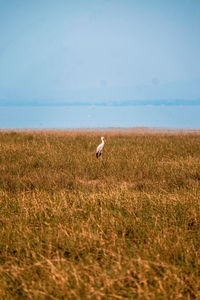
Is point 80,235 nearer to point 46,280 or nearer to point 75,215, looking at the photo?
point 46,280

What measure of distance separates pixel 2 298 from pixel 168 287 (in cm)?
160

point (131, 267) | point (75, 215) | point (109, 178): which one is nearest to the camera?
point (131, 267)

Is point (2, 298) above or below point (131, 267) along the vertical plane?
below

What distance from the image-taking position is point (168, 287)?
2926mm

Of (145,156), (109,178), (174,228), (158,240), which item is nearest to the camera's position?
(158,240)

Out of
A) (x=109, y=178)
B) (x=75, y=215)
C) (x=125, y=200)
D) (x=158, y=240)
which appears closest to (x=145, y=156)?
(x=109, y=178)

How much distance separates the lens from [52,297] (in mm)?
2658

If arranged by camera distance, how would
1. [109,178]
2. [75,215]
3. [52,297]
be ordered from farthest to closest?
1. [109,178]
2. [75,215]
3. [52,297]

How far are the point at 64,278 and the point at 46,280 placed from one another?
1.12ft

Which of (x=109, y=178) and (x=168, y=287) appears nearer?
(x=168, y=287)

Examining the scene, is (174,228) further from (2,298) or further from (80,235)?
(2,298)

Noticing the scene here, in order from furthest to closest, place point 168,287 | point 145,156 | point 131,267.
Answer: point 145,156 < point 131,267 < point 168,287

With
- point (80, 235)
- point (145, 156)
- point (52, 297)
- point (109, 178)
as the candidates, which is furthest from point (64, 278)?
point (145, 156)

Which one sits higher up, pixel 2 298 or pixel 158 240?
pixel 158 240
